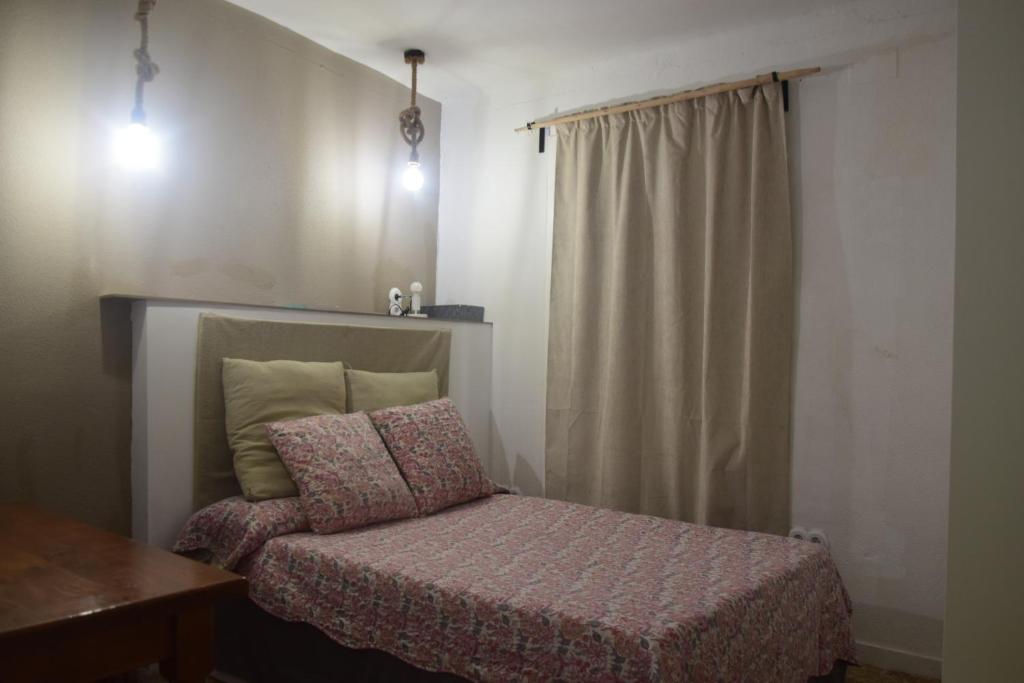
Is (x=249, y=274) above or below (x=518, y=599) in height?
above

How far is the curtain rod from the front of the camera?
295 cm

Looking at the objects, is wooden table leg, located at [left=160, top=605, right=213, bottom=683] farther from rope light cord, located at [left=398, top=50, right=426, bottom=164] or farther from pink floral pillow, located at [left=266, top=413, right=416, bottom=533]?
rope light cord, located at [left=398, top=50, right=426, bottom=164]

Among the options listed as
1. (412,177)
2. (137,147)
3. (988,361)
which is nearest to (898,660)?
(988,361)

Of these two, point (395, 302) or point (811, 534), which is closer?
point (811, 534)

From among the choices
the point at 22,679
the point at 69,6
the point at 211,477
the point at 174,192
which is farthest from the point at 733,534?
the point at 69,6

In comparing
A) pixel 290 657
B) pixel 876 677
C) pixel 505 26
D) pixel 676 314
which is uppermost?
pixel 505 26

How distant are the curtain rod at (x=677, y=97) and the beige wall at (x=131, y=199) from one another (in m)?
0.88

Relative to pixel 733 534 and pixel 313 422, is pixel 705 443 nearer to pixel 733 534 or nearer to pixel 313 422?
pixel 733 534

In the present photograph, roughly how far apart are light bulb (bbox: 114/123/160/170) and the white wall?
2.25 metres

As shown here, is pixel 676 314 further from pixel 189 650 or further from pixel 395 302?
pixel 189 650

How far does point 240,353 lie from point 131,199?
672 mm

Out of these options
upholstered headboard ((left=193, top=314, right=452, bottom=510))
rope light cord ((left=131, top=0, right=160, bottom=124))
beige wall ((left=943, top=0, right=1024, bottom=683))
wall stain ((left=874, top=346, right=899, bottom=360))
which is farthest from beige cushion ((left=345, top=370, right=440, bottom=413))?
beige wall ((left=943, top=0, right=1024, bottom=683))

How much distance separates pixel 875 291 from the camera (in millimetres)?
2809

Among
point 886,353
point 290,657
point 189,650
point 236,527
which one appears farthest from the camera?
point 886,353
